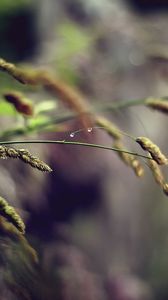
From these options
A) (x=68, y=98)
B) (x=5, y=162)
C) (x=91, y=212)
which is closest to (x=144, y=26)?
(x=91, y=212)

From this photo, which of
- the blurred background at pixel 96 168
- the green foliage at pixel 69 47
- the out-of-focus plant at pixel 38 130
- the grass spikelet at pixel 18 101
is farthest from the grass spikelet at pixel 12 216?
the green foliage at pixel 69 47

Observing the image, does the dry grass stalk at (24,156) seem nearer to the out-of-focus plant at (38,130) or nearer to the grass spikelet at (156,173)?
the out-of-focus plant at (38,130)

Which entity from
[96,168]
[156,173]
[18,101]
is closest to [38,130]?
[18,101]

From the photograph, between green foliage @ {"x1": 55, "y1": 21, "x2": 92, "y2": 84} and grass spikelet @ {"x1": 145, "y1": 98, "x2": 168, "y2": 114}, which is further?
green foliage @ {"x1": 55, "y1": 21, "x2": 92, "y2": 84}

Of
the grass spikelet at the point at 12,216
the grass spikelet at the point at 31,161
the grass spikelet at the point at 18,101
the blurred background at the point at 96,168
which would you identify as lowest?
the grass spikelet at the point at 12,216

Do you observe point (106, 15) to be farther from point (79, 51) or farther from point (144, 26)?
point (79, 51)

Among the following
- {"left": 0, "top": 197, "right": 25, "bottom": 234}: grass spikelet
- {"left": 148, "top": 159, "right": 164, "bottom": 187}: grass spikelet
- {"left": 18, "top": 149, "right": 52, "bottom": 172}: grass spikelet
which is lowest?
{"left": 0, "top": 197, "right": 25, "bottom": 234}: grass spikelet

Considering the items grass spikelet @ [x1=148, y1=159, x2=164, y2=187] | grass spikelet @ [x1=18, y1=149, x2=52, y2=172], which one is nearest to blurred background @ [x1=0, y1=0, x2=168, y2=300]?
grass spikelet @ [x1=148, y1=159, x2=164, y2=187]

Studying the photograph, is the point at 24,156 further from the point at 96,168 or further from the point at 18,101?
the point at 96,168

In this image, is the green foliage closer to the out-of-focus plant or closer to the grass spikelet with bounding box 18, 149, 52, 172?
the out-of-focus plant
